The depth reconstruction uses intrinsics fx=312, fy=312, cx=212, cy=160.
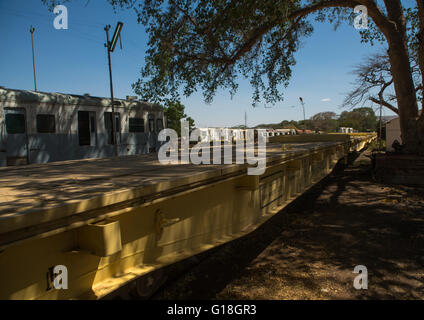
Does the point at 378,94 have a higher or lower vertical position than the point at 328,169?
higher

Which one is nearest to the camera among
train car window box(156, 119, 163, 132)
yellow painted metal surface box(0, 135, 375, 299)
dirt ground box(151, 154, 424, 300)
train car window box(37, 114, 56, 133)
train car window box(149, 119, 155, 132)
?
yellow painted metal surface box(0, 135, 375, 299)

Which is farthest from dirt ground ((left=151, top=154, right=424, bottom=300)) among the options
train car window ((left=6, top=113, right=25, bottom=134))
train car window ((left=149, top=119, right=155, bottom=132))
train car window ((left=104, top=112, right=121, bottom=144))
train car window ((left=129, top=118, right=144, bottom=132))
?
train car window ((left=149, top=119, right=155, bottom=132))

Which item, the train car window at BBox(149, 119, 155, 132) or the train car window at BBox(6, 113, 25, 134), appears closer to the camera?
the train car window at BBox(6, 113, 25, 134)

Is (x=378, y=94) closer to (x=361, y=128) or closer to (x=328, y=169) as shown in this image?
(x=328, y=169)

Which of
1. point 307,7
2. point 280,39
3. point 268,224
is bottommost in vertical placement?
point 268,224

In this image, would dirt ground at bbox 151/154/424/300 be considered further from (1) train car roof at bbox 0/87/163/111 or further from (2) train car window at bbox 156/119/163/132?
(2) train car window at bbox 156/119/163/132

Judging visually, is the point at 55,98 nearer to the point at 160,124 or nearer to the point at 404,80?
the point at 160,124

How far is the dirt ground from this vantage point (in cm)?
345

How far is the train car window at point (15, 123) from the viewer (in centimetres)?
973

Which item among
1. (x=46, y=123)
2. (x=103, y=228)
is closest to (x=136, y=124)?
(x=46, y=123)
